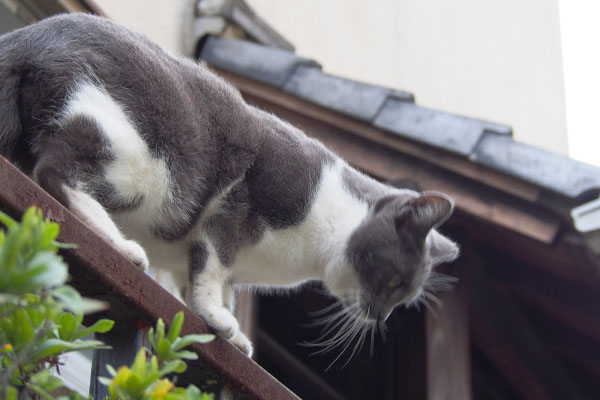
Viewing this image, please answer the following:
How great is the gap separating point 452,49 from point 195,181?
19.3 feet

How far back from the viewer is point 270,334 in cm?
516

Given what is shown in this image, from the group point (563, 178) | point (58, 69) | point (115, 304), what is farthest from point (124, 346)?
point (563, 178)

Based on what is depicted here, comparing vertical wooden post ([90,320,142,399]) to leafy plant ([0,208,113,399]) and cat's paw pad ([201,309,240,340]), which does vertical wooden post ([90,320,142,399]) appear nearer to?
leafy plant ([0,208,113,399])

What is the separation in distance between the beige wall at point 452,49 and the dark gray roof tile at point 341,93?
1163mm

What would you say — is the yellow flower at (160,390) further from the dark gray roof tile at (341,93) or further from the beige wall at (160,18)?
the beige wall at (160,18)

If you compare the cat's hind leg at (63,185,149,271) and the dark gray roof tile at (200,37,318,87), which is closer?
the cat's hind leg at (63,185,149,271)

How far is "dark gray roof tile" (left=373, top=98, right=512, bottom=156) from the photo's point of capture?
9.64 feet

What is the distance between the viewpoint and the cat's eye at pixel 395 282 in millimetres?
2368

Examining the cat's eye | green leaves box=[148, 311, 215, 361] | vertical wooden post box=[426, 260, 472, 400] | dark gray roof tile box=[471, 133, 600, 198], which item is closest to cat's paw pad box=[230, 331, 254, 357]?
the cat's eye

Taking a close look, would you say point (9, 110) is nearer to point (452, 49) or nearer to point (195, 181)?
point (195, 181)

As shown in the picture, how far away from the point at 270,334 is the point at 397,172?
2.34m

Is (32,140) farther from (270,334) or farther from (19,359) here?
(270,334)

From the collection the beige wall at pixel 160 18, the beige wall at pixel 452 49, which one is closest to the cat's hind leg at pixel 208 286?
the beige wall at pixel 160 18

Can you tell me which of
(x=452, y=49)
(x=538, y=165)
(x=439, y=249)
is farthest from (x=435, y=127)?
(x=452, y=49)
